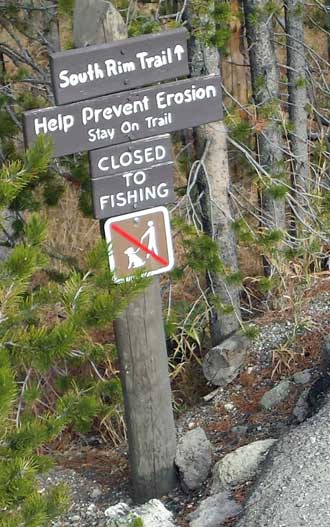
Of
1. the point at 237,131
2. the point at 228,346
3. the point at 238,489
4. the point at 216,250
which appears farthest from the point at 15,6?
the point at 238,489

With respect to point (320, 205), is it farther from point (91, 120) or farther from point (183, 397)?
point (91, 120)

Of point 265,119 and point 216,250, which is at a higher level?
point 265,119

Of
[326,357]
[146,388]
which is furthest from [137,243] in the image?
[326,357]

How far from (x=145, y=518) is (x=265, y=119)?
2698 millimetres

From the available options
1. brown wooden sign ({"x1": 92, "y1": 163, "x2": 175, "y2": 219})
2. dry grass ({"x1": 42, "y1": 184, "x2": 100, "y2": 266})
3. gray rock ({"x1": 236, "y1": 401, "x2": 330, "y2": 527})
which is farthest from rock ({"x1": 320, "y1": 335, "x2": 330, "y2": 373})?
dry grass ({"x1": 42, "y1": 184, "x2": 100, "y2": 266})

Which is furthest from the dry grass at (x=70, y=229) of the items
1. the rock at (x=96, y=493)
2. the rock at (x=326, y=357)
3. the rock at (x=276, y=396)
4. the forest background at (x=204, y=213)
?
the rock at (x=326, y=357)

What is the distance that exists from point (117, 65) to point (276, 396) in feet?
7.10

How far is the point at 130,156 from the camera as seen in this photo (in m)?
4.66

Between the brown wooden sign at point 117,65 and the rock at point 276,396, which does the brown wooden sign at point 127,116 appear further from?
the rock at point 276,396

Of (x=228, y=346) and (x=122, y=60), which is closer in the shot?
(x=122, y=60)

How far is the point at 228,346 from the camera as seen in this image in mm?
6355

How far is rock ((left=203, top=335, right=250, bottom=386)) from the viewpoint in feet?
20.7

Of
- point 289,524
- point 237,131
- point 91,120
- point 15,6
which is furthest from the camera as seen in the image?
point 15,6

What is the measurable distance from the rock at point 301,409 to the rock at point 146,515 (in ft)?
2.80
